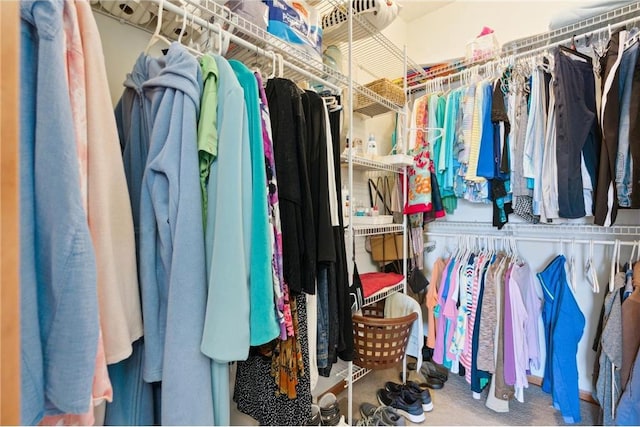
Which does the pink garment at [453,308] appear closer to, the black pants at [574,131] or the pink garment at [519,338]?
the pink garment at [519,338]

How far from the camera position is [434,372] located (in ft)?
5.98

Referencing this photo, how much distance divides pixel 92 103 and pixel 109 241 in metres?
0.26

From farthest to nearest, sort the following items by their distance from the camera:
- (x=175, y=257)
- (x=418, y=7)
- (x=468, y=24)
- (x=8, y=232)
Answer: (x=418, y=7) < (x=468, y=24) < (x=175, y=257) < (x=8, y=232)

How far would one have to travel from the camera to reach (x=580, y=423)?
1.41 meters

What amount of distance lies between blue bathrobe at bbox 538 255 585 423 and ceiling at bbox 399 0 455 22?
7.10 ft

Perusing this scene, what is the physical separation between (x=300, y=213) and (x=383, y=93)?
3.71ft

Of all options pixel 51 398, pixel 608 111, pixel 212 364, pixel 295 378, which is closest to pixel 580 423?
pixel 608 111

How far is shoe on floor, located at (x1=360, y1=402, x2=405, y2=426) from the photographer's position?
1.31m

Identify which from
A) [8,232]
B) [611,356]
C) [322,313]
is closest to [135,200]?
[8,232]

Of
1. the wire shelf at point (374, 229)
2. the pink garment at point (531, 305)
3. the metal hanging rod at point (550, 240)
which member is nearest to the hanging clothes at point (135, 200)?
the wire shelf at point (374, 229)

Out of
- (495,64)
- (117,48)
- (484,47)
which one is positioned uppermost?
(484,47)

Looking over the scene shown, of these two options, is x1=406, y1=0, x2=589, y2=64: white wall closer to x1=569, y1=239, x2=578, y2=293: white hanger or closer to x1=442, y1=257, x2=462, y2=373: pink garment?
x1=569, y1=239, x2=578, y2=293: white hanger

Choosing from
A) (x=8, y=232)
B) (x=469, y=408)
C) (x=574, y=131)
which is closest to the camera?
(x=8, y=232)

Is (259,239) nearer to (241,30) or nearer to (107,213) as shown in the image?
(107,213)
